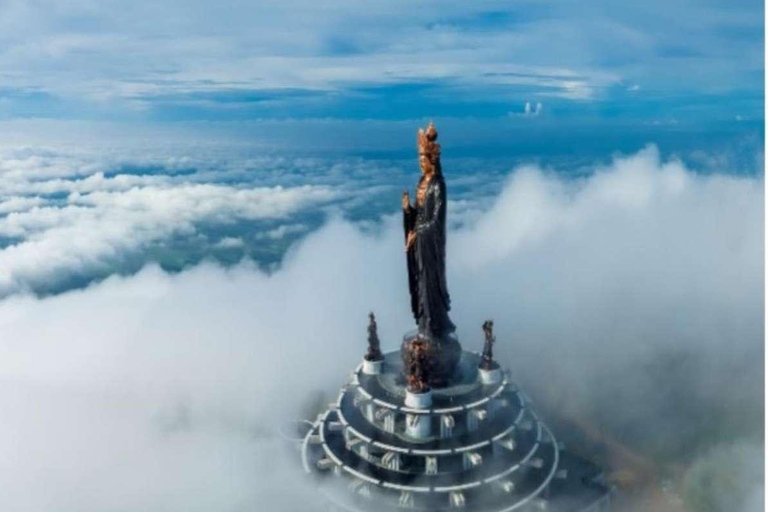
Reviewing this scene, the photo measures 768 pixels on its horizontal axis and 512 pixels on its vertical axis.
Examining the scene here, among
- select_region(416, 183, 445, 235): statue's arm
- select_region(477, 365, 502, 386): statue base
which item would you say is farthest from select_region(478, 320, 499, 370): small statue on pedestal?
select_region(416, 183, 445, 235): statue's arm

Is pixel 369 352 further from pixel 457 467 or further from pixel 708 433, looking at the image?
pixel 708 433

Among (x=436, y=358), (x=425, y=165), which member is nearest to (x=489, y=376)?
(x=436, y=358)

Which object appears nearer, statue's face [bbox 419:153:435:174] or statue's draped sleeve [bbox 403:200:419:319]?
statue's face [bbox 419:153:435:174]

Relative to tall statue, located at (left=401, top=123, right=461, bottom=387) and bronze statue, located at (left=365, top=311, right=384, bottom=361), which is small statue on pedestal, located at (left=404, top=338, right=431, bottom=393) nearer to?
tall statue, located at (left=401, top=123, right=461, bottom=387)

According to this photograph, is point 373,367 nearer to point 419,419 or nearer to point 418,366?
point 418,366

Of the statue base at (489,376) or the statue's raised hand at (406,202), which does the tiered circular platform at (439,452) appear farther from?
the statue's raised hand at (406,202)

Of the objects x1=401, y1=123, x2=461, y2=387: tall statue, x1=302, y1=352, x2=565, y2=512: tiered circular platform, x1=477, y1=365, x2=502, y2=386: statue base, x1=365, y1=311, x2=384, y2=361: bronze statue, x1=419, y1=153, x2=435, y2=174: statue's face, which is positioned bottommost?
x1=302, y1=352, x2=565, y2=512: tiered circular platform

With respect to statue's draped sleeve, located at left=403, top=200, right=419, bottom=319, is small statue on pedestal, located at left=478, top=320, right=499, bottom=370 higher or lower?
lower

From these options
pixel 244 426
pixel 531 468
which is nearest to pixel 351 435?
pixel 531 468
